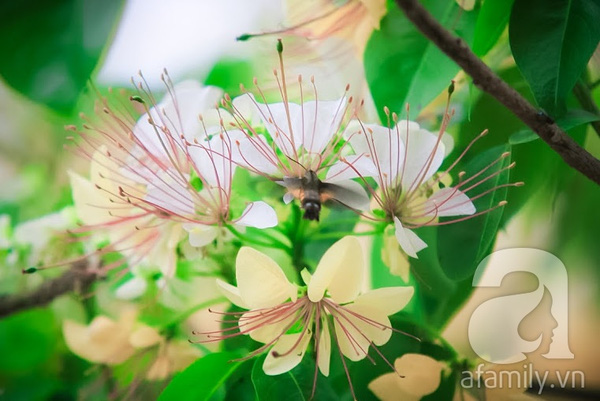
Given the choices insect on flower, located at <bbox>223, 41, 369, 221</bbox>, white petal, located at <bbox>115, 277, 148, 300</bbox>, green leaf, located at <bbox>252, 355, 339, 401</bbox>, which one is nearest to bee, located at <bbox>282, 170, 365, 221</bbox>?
insect on flower, located at <bbox>223, 41, 369, 221</bbox>

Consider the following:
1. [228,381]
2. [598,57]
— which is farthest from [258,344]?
[598,57]

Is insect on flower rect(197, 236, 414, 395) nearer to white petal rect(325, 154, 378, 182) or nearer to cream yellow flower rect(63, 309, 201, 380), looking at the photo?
white petal rect(325, 154, 378, 182)

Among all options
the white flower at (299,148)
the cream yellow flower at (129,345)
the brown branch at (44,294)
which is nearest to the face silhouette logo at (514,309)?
the white flower at (299,148)

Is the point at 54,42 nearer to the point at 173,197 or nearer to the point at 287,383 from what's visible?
the point at 173,197

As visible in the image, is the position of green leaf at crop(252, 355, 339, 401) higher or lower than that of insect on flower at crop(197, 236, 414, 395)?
lower

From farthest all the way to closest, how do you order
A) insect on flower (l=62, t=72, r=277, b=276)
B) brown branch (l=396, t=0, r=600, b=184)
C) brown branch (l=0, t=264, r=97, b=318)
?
brown branch (l=0, t=264, r=97, b=318)
insect on flower (l=62, t=72, r=277, b=276)
brown branch (l=396, t=0, r=600, b=184)

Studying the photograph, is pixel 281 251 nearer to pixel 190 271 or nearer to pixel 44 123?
pixel 190 271

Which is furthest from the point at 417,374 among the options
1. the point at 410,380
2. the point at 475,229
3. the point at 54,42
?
the point at 54,42
